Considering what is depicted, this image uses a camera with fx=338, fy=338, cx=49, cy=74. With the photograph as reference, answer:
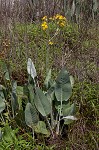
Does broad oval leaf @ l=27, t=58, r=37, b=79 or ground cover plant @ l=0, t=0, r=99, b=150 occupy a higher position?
broad oval leaf @ l=27, t=58, r=37, b=79

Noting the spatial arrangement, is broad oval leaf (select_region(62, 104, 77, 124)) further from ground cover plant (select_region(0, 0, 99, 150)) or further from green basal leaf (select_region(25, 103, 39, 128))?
green basal leaf (select_region(25, 103, 39, 128))

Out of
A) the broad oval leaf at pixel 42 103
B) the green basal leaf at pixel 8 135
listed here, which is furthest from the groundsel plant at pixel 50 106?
the green basal leaf at pixel 8 135

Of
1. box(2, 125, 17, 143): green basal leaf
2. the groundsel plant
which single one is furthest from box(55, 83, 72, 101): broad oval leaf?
box(2, 125, 17, 143): green basal leaf

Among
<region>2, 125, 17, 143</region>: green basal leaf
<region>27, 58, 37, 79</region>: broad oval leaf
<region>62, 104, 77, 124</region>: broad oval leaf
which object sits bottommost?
<region>2, 125, 17, 143</region>: green basal leaf

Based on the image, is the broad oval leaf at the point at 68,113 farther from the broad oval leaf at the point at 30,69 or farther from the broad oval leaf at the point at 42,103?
the broad oval leaf at the point at 30,69

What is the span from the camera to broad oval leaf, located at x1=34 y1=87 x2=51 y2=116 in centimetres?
224

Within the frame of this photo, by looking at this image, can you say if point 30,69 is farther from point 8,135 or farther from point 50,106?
point 8,135

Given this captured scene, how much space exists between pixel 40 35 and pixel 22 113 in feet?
8.36

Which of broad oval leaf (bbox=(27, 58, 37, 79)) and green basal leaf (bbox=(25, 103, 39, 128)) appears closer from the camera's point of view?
green basal leaf (bbox=(25, 103, 39, 128))

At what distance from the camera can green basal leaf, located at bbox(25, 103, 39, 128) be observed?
88.3 inches

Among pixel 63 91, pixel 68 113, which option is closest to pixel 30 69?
pixel 63 91

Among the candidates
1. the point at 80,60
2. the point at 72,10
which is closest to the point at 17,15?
the point at 72,10

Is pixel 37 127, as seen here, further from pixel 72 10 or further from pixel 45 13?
pixel 72 10

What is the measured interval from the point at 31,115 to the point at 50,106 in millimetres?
141
